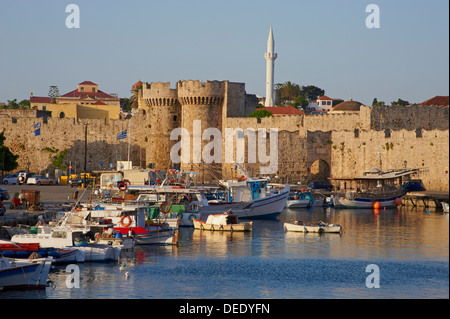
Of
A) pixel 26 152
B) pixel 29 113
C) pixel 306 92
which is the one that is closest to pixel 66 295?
pixel 26 152

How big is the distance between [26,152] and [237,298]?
4508 centimetres

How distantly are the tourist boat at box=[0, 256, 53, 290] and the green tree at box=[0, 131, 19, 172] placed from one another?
3838 centimetres

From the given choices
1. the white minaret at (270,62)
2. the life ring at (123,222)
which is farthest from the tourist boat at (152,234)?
the white minaret at (270,62)

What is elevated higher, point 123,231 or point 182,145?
point 182,145

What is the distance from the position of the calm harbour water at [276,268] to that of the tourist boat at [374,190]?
35.8 feet

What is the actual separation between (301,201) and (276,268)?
71.7ft

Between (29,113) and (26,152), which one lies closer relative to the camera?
(26,152)

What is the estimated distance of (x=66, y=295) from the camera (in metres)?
22.0

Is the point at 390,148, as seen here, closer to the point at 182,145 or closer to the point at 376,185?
the point at 376,185

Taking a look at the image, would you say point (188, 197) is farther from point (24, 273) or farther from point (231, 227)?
point (24, 273)

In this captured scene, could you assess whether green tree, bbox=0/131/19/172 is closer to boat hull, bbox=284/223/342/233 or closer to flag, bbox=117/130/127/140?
flag, bbox=117/130/127/140

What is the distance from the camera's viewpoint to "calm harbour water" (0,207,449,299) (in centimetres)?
2295

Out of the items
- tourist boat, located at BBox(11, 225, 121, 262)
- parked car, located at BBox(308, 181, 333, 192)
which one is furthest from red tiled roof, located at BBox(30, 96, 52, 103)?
tourist boat, located at BBox(11, 225, 121, 262)

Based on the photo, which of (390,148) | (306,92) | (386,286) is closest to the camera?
(386,286)
